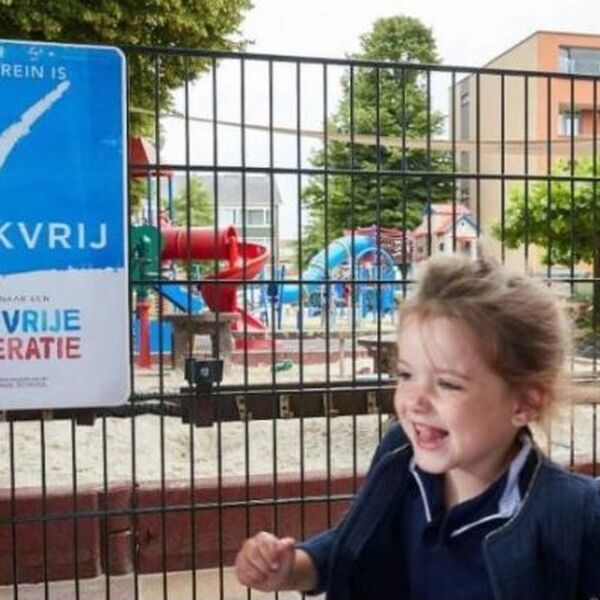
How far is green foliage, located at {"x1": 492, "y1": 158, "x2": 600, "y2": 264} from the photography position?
11.8 feet

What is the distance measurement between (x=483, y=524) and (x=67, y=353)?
189 centimetres

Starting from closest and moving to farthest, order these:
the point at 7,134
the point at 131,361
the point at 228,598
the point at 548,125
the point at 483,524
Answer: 1. the point at 483,524
2. the point at 7,134
3. the point at 131,361
4. the point at 548,125
5. the point at 228,598

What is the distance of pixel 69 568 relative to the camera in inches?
149

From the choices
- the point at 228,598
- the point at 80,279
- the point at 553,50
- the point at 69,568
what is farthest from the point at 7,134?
the point at 553,50

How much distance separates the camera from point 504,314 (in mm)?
1371

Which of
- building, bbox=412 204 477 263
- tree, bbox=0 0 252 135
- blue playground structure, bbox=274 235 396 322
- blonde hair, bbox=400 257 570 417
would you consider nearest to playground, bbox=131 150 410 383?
blue playground structure, bbox=274 235 396 322

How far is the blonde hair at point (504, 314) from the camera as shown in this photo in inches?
53.4

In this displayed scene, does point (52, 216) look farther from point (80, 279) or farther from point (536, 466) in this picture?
point (536, 466)

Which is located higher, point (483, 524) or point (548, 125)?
point (548, 125)

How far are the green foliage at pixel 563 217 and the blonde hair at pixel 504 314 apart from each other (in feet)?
6.49

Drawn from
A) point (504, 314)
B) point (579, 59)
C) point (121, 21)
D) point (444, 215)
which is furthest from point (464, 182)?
point (579, 59)

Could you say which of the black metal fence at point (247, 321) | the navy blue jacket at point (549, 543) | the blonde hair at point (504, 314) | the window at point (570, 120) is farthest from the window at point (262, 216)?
the navy blue jacket at point (549, 543)

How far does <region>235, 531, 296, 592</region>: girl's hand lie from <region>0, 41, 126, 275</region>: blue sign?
5.52ft

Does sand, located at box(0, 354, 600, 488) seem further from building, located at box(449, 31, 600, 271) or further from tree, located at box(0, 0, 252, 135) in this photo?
tree, located at box(0, 0, 252, 135)
